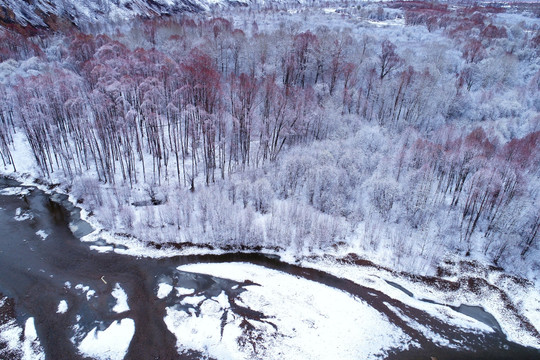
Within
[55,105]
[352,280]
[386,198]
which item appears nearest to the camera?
[352,280]

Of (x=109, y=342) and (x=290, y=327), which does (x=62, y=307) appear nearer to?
(x=109, y=342)

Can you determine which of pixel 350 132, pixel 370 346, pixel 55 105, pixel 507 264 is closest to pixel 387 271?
pixel 370 346

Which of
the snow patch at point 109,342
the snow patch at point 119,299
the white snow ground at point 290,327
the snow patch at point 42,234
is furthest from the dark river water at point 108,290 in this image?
the white snow ground at point 290,327

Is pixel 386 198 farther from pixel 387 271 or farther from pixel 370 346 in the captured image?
pixel 370 346

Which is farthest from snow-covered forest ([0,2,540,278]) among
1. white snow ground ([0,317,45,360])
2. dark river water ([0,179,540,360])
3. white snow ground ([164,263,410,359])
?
white snow ground ([0,317,45,360])

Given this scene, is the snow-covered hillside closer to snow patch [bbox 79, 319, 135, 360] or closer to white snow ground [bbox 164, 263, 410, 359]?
snow patch [bbox 79, 319, 135, 360]

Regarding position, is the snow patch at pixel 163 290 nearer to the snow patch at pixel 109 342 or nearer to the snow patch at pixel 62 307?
the snow patch at pixel 109 342
